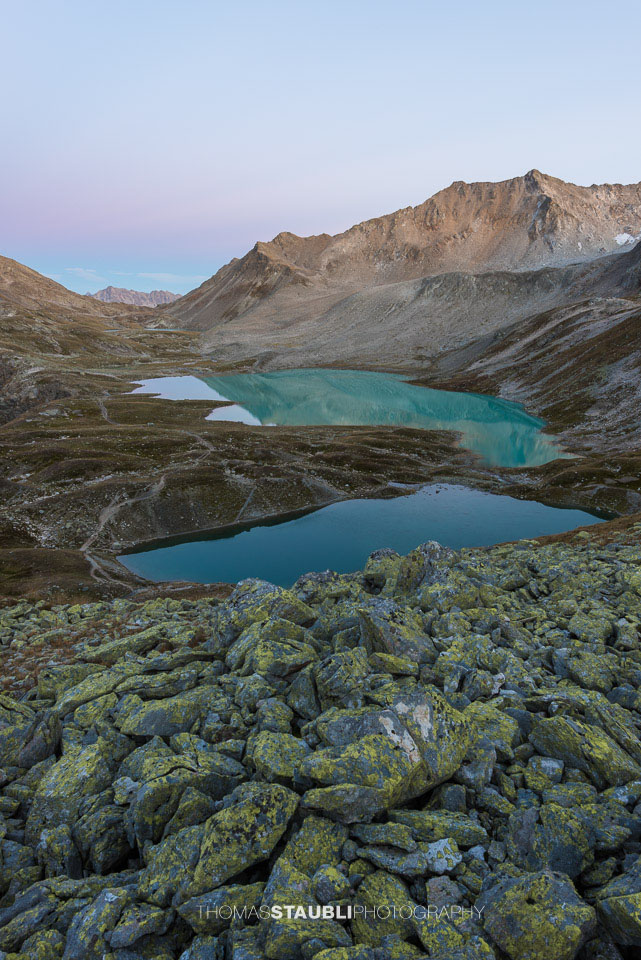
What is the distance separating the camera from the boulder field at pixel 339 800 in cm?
920

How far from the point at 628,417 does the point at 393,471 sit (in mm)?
79228

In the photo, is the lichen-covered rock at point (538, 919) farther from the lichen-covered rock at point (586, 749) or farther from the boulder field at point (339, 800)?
the lichen-covered rock at point (586, 749)

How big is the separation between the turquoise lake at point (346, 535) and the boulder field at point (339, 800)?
48516mm

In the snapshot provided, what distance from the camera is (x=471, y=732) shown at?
13.4 metres

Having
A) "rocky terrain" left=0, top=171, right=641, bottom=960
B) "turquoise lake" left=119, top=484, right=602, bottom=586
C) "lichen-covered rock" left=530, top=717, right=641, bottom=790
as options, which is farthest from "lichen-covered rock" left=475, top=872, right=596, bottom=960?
"turquoise lake" left=119, top=484, right=602, bottom=586

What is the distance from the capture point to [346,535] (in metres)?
81.6

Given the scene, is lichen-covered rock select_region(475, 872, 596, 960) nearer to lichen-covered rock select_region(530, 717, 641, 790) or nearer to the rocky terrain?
the rocky terrain

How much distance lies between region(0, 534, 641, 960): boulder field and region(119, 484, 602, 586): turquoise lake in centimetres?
4852

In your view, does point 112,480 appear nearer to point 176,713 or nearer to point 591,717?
point 176,713

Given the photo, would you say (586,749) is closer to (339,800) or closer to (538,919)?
(538,919)

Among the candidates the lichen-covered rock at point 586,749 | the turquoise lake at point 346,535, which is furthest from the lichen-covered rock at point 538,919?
the turquoise lake at point 346,535

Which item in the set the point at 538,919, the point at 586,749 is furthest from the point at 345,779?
the point at 586,749

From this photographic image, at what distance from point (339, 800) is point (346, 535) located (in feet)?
232

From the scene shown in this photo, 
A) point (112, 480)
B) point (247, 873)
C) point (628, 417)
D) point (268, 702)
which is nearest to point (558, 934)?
point (247, 873)
